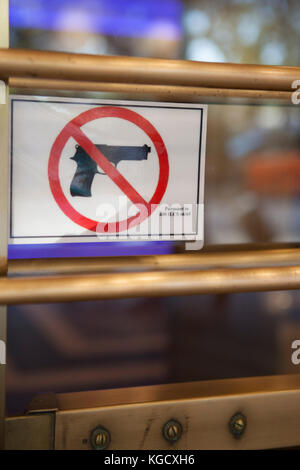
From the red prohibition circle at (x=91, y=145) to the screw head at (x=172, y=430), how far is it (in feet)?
1.38

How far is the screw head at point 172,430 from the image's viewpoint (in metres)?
0.98

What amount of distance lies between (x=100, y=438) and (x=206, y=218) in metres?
0.50

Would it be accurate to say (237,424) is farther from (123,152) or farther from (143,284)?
(123,152)

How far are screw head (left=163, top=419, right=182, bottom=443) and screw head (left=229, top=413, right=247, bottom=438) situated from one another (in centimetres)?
12

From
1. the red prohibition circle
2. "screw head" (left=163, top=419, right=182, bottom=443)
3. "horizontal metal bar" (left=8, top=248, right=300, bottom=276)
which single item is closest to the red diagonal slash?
the red prohibition circle

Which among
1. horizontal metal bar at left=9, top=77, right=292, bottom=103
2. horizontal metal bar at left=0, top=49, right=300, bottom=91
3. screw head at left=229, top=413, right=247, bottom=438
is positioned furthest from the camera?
screw head at left=229, top=413, right=247, bottom=438

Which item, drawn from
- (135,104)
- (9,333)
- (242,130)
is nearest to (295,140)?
(242,130)

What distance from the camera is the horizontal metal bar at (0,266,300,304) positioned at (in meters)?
0.80

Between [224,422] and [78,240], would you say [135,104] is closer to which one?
[78,240]

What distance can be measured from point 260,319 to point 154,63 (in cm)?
61

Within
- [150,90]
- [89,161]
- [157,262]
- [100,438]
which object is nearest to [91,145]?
[89,161]

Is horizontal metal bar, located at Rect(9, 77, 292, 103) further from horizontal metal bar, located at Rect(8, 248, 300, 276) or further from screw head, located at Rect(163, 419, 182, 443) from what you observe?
screw head, located at Rect(163, 419, 182, 443)

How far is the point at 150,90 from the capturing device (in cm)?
94
